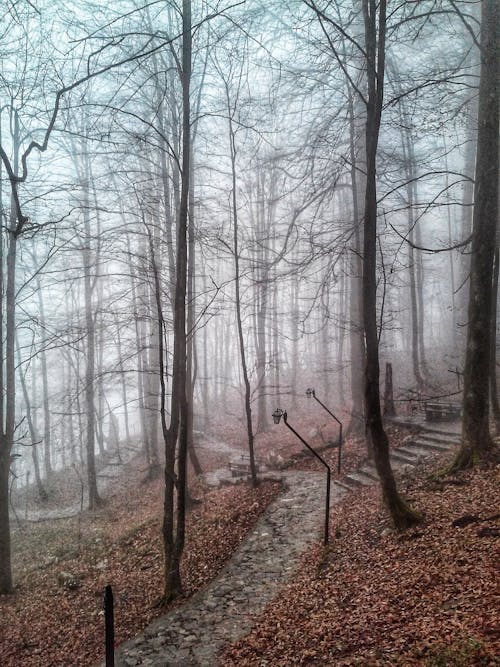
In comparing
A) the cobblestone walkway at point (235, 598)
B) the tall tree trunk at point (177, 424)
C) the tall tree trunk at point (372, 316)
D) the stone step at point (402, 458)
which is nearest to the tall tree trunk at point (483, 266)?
the tall tree trunk at point (372, 316)

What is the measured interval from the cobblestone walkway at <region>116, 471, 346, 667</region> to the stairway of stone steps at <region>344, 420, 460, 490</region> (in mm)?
812

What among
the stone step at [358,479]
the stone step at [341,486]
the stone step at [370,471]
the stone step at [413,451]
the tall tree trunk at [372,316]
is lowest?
the stone step at [341,486]

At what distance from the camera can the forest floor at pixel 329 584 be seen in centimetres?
372

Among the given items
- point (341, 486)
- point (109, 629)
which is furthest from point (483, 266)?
point (109, 629)

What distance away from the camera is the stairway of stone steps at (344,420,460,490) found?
912 centimetres

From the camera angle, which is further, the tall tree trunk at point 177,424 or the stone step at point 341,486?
the stone step at point 341,486

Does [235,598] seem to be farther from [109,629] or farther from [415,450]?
[415,450]

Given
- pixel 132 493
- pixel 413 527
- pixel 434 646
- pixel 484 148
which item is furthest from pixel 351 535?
pixel 132 493

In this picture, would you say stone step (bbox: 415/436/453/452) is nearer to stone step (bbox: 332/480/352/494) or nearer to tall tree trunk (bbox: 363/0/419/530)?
stone step (bbox: 332/480/352/494)

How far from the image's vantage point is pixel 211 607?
18.8 ft

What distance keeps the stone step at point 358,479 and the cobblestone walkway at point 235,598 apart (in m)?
0.68

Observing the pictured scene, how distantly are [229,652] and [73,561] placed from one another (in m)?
6.48

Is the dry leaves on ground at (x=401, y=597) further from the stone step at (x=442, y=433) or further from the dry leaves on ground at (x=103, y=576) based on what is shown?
the stone step at (x=442, y=433)

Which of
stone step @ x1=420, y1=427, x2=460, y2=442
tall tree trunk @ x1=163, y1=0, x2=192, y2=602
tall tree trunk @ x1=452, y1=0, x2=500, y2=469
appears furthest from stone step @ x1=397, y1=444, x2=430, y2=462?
tall tree trunk @ x1=163, y1=0, x2=192, y2=602
